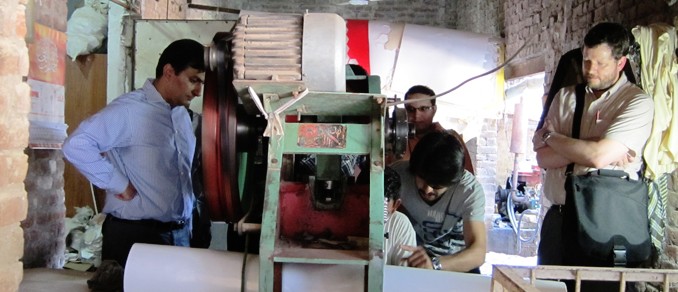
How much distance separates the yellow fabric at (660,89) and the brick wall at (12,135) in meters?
2.33

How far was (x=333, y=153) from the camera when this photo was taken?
1.39 m

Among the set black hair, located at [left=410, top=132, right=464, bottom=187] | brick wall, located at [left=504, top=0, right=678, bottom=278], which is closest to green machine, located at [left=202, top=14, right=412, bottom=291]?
→ black hair, located at [left=410, top=132, right=464, bottom=187]

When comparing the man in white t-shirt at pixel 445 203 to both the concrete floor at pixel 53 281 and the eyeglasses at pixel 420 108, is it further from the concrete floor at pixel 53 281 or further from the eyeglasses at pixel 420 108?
the concrete floor at pixel 53 281

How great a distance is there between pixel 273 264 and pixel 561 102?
179 centimetres

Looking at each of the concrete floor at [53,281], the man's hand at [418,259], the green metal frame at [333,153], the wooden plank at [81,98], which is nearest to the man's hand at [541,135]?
the man's hand at [418,259]

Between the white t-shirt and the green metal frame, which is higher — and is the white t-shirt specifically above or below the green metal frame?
below

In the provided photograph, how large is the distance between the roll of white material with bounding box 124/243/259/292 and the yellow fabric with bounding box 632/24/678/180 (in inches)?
72.8

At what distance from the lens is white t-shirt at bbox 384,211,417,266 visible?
1974 mm

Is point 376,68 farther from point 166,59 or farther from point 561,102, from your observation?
point 166,59

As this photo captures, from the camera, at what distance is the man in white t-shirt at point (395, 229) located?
198cm

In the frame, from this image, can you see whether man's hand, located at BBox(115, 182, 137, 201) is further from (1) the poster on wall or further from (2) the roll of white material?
(2) the roll of white material

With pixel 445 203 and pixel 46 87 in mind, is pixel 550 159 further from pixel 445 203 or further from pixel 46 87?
pixel 46 87

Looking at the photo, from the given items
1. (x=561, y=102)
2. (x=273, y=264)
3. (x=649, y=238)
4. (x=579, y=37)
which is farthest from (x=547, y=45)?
(x=273, y=264)

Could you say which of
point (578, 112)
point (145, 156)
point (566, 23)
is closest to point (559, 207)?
point (578, 112)
